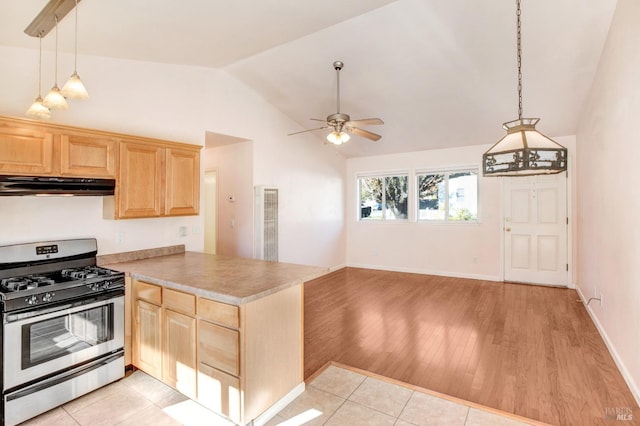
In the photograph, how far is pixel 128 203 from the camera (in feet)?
9.66

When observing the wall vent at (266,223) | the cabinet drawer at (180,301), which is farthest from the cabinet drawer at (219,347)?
the wall vent at (266,223)

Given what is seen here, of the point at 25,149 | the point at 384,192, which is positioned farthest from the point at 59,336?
the point at 384,192

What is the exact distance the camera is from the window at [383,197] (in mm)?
6855

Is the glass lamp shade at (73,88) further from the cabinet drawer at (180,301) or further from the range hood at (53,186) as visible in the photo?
the cabinet drawer at (180,301)

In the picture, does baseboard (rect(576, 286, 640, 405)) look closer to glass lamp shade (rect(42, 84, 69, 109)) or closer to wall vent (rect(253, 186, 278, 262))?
wall vent (rect(253, 186, 278, 262))

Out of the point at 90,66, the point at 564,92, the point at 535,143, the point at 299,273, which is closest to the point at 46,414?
the point at 299,273

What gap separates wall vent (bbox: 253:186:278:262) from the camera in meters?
4.97

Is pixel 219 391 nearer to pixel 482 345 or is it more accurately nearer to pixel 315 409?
pixel 315 409

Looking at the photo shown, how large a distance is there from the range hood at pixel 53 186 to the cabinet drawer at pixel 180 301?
112cm

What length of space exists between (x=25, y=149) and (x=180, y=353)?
6.15 feet

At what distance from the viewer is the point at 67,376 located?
2.28 metres

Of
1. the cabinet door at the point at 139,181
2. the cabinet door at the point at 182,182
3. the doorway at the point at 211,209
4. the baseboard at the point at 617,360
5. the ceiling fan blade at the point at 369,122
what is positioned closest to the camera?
the baseboard at the point at 617,360

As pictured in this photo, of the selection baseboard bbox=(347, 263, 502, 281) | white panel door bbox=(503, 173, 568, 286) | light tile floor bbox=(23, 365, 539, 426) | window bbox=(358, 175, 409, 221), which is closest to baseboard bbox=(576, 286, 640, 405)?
light tile floor bbox=(23, 365, 539, 426)

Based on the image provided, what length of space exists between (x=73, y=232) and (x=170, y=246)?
0.95 metres
